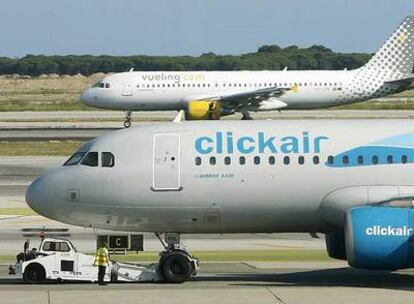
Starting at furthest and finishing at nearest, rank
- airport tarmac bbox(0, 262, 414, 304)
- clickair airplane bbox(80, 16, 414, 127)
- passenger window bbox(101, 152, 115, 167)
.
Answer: clickair airplane bbox(80, 16, 414, 127)
passenger window bbox(101, 152, 115, 167)
airport tarmac bbox(0, 262, 414, 304)

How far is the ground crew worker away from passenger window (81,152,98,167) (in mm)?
1717

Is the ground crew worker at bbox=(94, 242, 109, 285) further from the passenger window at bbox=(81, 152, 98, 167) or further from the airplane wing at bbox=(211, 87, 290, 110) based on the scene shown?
→ the airplane wing at bbox=(211, 87, 290, 110)

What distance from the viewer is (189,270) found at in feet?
76.7

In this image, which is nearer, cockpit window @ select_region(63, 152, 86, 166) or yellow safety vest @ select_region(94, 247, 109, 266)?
yellow safety vest @ select_region(94, 247, 109, 266)

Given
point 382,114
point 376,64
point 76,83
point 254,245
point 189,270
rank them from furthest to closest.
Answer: point 76,83 → point 382,114 → point 376,64 → point 254,245 → point 189,270

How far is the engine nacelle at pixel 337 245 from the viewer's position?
24375 millimetres

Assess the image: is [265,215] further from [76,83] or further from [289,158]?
[76,83]

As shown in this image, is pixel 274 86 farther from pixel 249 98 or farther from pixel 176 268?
pixel 176 268

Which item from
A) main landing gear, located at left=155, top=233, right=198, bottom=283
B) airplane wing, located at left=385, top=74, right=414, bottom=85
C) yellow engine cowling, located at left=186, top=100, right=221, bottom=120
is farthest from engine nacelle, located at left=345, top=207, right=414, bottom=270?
airplane wing, located at left=385, top=74, right=414, bottom=85

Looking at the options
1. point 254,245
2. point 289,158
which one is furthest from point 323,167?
point 254,245

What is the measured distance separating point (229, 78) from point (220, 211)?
52.2m

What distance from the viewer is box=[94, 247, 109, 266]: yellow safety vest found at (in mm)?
22703

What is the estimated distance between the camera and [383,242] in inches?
874

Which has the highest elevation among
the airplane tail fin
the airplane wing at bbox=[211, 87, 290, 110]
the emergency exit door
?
the airplane tail fin
